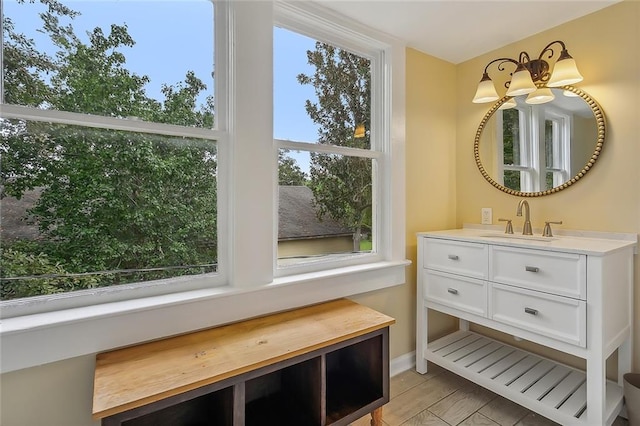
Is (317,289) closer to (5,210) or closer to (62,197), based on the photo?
(62,197)

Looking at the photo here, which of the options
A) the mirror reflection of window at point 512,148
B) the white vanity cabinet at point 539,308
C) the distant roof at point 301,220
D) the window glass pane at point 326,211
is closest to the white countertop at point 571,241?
the white vanity cabinet at point 539,308

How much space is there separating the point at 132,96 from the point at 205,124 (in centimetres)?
32

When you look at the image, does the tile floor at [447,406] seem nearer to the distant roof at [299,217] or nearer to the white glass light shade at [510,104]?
the distant roof at [299,217]

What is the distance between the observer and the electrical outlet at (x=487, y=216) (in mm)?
2311

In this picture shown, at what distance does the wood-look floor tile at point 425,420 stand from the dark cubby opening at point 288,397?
62 cm

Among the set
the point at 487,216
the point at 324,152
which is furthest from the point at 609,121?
the point at 324,152

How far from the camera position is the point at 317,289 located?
Answer: 1769 millimetres

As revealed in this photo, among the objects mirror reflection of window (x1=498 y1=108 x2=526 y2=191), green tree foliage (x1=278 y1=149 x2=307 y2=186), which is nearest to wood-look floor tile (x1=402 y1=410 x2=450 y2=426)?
green tree foliage (x1=278 y1=149 x2=307 y2=186)

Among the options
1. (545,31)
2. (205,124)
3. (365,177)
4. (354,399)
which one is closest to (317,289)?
(354,399)

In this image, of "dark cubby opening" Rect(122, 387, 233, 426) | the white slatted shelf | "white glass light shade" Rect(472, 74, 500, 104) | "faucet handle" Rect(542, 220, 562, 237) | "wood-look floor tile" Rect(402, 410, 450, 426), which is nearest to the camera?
"dark cubby opening" Rect(122, 387, 233, 426)

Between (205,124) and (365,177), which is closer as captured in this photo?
(205,124)

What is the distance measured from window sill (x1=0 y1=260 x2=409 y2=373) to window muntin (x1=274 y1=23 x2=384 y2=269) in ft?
0.57

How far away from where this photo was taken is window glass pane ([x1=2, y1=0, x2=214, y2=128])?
3.91 feet

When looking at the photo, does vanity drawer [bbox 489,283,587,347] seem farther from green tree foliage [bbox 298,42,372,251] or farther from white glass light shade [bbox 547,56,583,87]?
white glass light shade [bbox 547,56,583,87]
